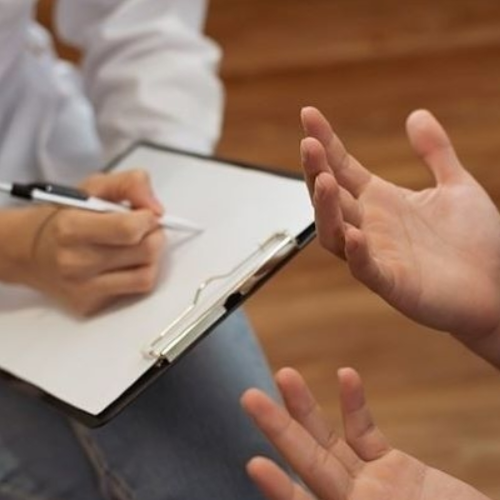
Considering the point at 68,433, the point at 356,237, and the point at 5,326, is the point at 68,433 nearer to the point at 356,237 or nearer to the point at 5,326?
the point at 5,326

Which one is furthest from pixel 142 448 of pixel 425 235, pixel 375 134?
pixel 375 134

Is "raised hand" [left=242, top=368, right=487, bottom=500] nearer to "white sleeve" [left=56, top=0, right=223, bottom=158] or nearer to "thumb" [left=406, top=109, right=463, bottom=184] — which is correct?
"thumb" [left=406, top=109, right=463, bottom=184]

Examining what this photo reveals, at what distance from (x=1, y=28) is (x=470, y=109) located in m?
0.98

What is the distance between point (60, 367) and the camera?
27.2 inches

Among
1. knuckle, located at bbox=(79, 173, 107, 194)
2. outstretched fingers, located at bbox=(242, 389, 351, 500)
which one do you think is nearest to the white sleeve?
knuckle, located at bbox=(79, 173, 107, 194)

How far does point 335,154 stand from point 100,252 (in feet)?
0.59

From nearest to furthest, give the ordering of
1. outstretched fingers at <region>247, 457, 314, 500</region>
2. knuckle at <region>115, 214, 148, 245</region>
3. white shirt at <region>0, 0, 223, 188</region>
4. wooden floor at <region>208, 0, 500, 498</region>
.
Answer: outstretched fingers at <region>247, 457, 314, 500</region>, knuckle at <region>115, 214, 148, 245</region>, white shirt at <region>0, 0, 223, 188</region>, wooden floor at <region>208, 0, 500, 498</region>

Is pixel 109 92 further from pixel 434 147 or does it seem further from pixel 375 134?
pixel 375 134

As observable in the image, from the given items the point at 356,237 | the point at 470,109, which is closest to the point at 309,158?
the point at 356,237

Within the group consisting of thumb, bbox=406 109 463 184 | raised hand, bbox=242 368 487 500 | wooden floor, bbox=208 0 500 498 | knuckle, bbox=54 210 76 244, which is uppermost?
thumb, bbox=406 109 463 184

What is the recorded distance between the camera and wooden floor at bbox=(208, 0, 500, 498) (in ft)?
4.02

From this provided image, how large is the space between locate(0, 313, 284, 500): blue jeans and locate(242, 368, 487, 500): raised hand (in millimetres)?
132

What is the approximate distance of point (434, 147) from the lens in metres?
0.75

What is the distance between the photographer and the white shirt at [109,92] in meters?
0.89
